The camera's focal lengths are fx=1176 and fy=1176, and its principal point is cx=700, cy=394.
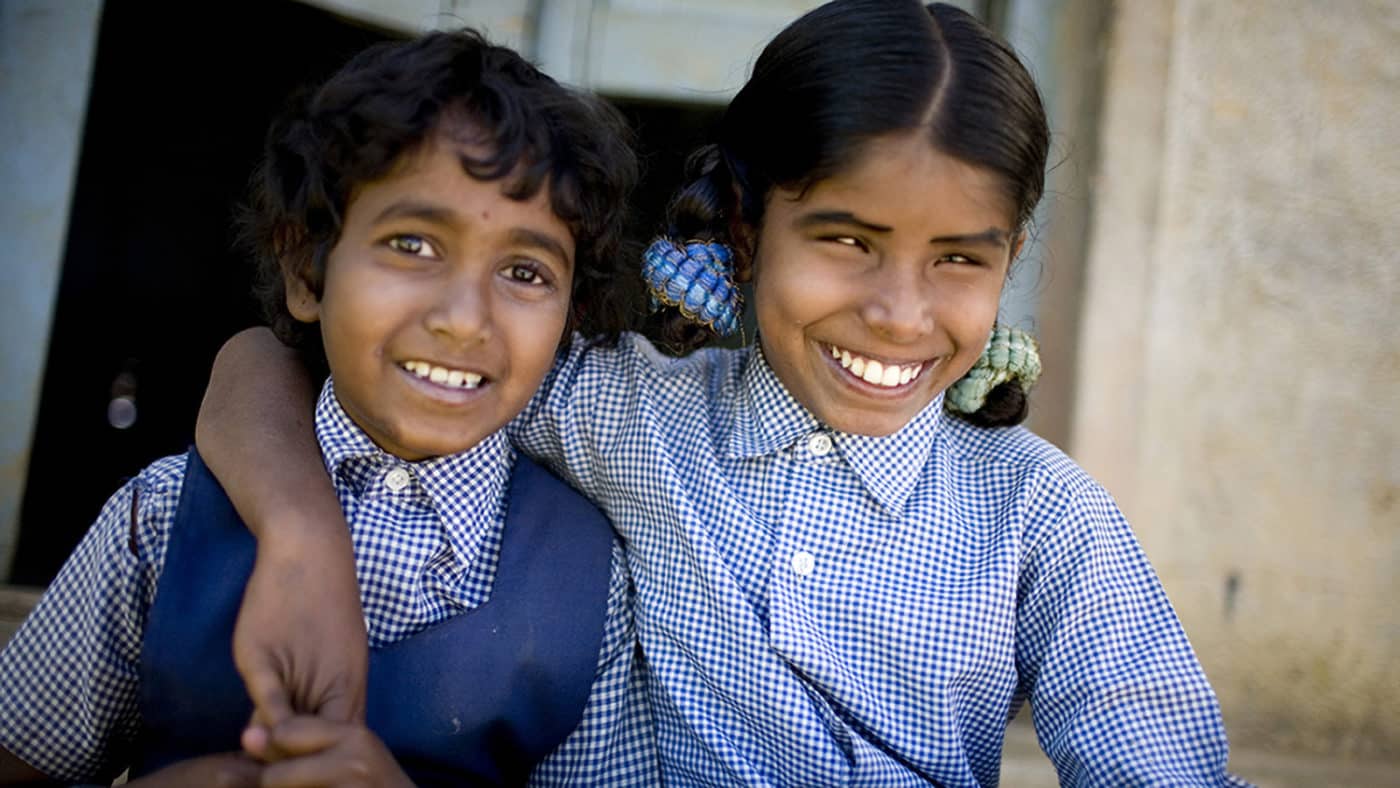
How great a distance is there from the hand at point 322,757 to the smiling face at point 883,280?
820 millimetres

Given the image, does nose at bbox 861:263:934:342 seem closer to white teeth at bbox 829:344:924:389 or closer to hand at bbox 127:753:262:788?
white teeth at bbox 829:344:924:389

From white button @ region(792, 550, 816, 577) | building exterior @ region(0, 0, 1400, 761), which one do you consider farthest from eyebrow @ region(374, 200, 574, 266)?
building exterior @ region(0, 0, 1400, 761)

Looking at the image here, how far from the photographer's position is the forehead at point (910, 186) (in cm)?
161

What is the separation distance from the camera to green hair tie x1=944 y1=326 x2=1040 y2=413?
74.6 inches

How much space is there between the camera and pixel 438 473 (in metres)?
1.69

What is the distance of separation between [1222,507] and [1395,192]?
0.91 meters

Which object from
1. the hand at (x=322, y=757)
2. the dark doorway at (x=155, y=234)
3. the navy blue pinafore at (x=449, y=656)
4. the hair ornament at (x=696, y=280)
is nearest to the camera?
the hand at (x=322, y=757)

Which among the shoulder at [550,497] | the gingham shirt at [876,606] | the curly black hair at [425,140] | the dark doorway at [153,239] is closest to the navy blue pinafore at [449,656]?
the shoulder at [550,497]

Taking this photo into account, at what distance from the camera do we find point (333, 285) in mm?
1586

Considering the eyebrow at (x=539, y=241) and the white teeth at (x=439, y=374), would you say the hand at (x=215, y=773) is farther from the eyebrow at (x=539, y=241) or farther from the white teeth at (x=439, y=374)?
the eyebrow at (x=539, y=241)

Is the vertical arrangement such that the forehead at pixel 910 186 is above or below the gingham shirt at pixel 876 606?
above

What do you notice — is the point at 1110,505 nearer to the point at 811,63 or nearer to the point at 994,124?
the point at 994,124

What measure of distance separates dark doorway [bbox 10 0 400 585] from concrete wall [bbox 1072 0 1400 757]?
2225 mm

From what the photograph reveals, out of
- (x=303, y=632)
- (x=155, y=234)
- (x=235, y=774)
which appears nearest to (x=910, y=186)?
(x=303, y=632)
